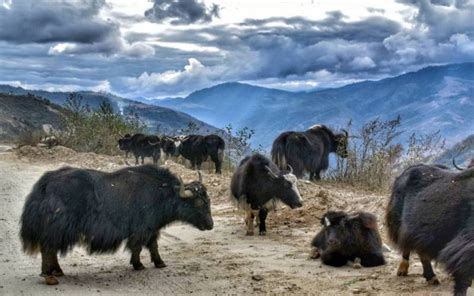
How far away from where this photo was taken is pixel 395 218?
9039 mm

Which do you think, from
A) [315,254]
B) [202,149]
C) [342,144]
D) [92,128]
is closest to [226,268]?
[315,254]

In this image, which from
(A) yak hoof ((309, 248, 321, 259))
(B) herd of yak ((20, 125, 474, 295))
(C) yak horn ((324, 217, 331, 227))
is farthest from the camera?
(A) yak hoof ((309, 248, 321, 259))

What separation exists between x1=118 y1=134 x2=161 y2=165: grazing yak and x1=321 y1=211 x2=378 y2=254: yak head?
61.3 feet

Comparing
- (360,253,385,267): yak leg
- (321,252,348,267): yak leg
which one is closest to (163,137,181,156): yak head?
(321,252,348,267): yak leg

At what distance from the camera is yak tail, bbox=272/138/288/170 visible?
792 inches

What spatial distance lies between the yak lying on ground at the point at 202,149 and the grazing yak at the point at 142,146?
1.16 metres

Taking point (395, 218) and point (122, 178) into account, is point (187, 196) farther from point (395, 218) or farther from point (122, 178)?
point (395, 218)

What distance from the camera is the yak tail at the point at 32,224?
9.16 m

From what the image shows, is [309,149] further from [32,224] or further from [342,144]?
[32,224]

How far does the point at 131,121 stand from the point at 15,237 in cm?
2389

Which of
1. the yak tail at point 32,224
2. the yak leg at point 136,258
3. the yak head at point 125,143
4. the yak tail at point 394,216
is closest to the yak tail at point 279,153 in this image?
the yak leg at point 136,258

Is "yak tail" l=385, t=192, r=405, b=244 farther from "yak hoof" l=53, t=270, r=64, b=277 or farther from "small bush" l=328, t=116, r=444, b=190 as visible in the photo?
"small bush" l=328, t=116, r=444, b=190

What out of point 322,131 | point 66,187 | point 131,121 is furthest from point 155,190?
point 131,121

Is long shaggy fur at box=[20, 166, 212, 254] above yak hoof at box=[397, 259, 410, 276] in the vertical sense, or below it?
above
